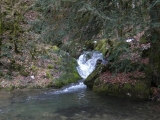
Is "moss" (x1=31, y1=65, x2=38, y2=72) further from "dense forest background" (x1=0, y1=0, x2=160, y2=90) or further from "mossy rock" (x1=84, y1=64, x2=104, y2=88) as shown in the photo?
"mossy rock" (x1=84, y1=64, x2=104, y2=88)

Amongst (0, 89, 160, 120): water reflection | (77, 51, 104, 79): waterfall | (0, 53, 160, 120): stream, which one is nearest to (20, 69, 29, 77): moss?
(0, 53, 160, 120): stream

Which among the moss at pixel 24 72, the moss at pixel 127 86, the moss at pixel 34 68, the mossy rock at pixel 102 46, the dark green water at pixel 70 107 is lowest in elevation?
the dark green water at pixel 70 107

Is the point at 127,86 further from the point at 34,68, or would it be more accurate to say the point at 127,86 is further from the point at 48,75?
the point at 34,68

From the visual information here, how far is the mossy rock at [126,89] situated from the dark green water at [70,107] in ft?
1.26

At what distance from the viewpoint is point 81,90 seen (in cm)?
1141

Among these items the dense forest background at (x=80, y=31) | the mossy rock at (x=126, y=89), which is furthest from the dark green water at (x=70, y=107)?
the dense forest background at (x=80, y=31)

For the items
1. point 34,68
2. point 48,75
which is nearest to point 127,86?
point 48,75

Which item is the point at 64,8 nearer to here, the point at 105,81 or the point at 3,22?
the point at 105,81

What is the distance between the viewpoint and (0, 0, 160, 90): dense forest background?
7277 mm

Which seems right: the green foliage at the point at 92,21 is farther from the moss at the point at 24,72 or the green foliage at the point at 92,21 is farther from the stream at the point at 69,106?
the moss at the point at 24,72

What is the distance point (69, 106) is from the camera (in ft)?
29.6

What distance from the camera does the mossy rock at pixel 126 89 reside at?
9.85 meters

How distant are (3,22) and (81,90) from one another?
19.7 ft

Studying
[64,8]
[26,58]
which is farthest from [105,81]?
[26,58]
